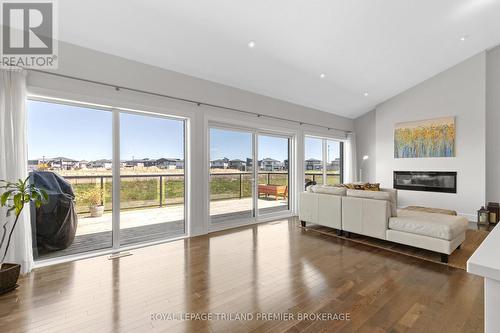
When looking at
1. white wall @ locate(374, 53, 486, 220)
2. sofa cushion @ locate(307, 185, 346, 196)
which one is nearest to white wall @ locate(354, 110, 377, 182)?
white wall @ locate(374, 53, 486, 220)

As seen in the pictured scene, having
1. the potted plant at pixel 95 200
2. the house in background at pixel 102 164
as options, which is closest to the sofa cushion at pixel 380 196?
the house in background at pixel 102 164

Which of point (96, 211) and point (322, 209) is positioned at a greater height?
point (96, 211)

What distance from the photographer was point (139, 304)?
2.23 meters

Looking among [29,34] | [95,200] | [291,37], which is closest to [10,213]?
[95,200]

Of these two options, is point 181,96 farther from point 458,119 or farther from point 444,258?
point 458,119

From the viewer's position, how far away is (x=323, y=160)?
7.08 m

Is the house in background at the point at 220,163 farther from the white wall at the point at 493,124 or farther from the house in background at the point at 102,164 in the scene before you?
the white wall at the point at 493,124

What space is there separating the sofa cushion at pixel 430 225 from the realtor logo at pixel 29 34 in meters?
5.15

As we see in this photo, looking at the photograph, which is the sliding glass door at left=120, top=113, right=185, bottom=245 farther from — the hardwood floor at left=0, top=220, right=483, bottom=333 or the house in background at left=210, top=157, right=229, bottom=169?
the hardwood floor at left=0, top=220, right=483, bottom=333

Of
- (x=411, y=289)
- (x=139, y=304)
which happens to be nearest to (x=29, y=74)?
(x=139, y=304)

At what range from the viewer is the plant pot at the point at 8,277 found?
2387 millimetres

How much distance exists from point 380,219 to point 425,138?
12.1ft

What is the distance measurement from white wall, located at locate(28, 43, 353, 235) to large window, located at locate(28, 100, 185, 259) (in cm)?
25

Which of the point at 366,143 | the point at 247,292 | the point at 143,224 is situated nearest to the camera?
the point at 247,292
